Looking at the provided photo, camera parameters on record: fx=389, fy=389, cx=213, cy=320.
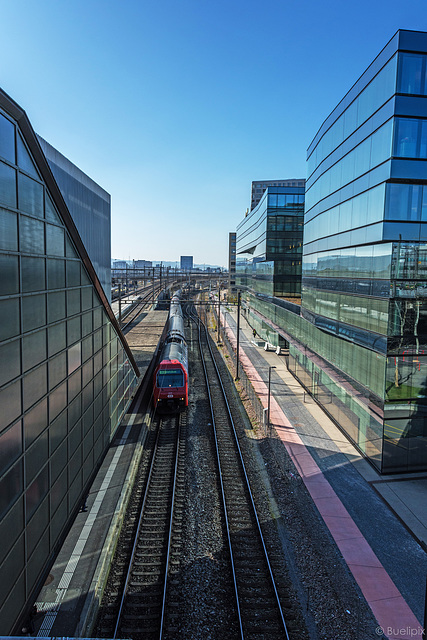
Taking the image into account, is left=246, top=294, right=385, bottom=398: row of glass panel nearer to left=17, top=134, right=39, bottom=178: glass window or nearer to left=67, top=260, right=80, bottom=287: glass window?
left=67, top=260, right=80, bottom=287: glass window

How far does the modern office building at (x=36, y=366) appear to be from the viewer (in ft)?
21.9

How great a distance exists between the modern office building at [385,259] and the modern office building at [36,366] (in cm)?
1165

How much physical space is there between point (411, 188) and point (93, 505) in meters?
16.8

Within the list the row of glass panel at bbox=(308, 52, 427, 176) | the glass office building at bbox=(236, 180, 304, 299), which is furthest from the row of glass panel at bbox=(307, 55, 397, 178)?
the glass office building at bbox=(236, 180, 304, 299)

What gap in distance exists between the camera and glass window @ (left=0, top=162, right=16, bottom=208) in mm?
6570

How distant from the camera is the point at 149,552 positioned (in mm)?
11555

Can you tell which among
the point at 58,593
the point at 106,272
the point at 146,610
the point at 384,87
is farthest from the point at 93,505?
the point at 384,87

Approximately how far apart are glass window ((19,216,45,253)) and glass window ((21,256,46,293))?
205 millimetres

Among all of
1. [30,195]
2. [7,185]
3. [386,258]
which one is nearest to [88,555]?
[30,195]

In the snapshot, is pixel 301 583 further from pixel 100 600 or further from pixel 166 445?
pixel 166 445

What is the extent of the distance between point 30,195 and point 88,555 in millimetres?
9614

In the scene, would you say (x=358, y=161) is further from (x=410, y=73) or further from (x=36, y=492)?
(x=36, y=492)

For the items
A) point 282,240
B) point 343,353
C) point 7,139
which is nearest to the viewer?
point 7,139

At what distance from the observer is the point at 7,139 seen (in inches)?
269
